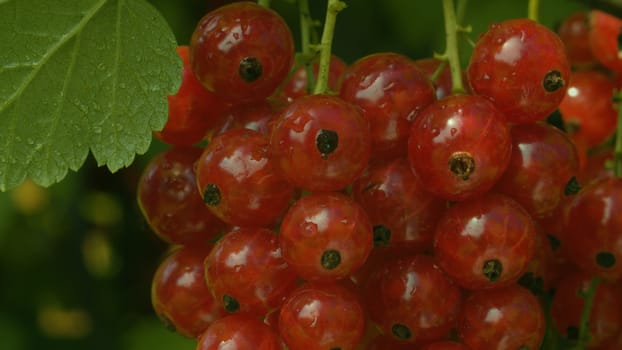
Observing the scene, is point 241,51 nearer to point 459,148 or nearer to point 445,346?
point 459,148

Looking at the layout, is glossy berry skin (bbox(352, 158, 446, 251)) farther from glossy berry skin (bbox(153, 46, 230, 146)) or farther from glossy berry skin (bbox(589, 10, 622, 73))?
glossy berry skin (bbox(589, 10, 622, 73))

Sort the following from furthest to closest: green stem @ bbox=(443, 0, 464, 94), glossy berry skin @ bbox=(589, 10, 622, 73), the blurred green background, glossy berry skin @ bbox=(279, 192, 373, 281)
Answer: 1. the blurred green background
2. glossy berry skin @ bbox=(589, 10, 622, 73)
3. green stem @ bbox=(443, 0, 464, 94)
4. glossy berry skin @ bbox=(279, 192, 373, 281)

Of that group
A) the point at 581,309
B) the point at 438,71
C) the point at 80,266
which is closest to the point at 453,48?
the point at 438,71

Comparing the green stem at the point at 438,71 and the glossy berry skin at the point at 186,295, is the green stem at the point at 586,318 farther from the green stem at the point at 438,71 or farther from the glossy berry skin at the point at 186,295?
the glossy berry skin at the point at 186,295

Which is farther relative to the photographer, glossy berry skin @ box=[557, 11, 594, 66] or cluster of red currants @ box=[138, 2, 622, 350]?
glossy berry skin @ box=[557, 11, 594, 66]

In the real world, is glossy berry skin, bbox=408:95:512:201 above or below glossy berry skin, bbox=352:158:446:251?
above

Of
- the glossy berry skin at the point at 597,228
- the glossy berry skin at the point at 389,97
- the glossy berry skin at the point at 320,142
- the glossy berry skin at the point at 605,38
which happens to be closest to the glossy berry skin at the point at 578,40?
the glossy berry skin at the point at 605,38

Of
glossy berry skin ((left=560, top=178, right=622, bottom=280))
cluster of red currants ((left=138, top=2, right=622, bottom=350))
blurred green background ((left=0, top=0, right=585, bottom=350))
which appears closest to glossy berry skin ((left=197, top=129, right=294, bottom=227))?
cluster of red currants ((left=138, top=2, right=622, bottom=350))
